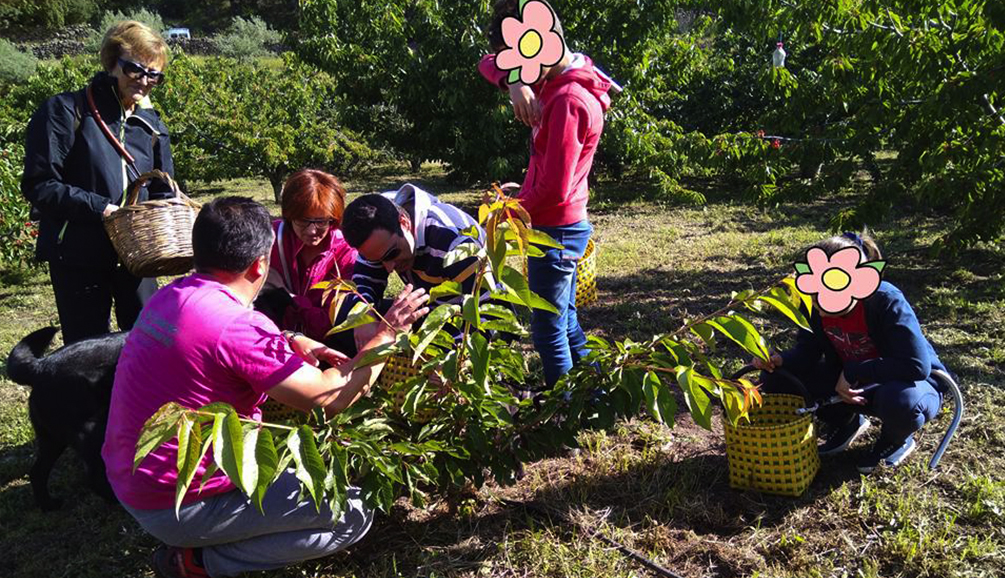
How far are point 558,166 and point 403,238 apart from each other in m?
0.64

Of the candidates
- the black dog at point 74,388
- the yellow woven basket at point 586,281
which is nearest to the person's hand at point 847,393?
the yellow woven basket at point 586,281

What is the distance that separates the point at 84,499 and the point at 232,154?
8.26 meters

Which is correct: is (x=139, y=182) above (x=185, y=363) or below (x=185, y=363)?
above

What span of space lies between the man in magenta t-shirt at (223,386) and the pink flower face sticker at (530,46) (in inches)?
30.4

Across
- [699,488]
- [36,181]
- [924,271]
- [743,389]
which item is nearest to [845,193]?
[924,271]

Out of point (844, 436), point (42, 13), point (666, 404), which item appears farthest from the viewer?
point (42, 13)

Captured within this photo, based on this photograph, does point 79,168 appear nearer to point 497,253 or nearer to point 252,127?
point 497,253

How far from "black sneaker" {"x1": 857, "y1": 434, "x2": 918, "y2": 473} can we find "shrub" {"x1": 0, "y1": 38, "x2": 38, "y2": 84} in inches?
1070

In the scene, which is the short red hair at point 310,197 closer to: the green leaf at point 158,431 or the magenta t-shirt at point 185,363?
the magenta t-shirt at point 185,363

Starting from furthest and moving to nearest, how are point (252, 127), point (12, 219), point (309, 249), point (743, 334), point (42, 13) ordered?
1. point (42, 13)
2. point (252, 127)
3. point (12, 219)
4. point (309, 249)
5. point (743, 334)

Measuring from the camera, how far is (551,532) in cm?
266

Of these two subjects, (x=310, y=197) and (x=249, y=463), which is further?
(x=310, y=197)

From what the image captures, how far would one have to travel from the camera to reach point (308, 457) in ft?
5.81

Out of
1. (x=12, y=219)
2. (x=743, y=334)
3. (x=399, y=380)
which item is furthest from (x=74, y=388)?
(x=12, y=219)
